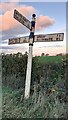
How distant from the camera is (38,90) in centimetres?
346

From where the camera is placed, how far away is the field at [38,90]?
3.41 metres

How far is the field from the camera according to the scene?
3.41 meters

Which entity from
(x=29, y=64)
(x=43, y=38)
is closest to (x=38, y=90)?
(x=29, y=64)

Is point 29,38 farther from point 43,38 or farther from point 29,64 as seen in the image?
point 29,64

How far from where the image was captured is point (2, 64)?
3518 mm

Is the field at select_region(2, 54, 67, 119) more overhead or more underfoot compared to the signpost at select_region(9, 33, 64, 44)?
more underfoot

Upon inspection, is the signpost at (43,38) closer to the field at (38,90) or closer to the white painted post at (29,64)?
the white painted post at (29,64)

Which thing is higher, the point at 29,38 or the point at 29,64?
the point at 29,38

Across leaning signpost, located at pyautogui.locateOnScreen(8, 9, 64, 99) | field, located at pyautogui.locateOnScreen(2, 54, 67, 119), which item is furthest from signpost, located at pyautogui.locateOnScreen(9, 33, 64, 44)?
field, located at pyautogui.locateOnScreen(2, 54, 67, 119)

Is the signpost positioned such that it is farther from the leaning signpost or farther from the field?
the field

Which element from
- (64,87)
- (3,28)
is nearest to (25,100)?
(64,87)

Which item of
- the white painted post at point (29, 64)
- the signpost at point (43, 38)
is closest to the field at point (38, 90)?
the white painted post at point (29, 64)

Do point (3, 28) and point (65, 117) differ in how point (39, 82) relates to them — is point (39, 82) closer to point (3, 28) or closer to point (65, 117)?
point (65, 117)

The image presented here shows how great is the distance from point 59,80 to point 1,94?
75 centimetres
